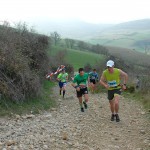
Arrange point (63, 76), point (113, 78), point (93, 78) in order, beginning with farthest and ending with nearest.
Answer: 1. point (93, 78)
2. point (63, 76)
3. point (113, 78)

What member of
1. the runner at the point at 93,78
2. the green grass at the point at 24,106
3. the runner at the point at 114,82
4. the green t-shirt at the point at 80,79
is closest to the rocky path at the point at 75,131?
the green grass at the point at 24,106

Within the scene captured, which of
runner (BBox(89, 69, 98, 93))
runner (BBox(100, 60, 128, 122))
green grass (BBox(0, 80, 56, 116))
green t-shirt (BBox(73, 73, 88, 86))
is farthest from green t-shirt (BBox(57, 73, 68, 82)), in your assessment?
runner (BBox(100, 60, 128, 122))

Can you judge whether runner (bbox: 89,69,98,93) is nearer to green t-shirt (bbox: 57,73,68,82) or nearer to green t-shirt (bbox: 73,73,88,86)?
green t-shirt (bbox: 57,73,68,82)

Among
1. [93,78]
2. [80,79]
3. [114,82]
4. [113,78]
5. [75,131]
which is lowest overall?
[75,131]

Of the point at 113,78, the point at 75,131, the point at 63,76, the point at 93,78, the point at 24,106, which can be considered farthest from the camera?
the point at 93,78

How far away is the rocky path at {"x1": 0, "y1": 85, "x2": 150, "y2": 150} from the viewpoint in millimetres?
7090

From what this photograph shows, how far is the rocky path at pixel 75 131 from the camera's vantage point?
709 centimetres

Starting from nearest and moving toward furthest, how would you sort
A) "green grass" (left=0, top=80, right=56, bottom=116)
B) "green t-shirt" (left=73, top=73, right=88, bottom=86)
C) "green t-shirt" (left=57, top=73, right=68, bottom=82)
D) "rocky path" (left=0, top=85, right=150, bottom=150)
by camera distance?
"rocky path" (left=0, top=85, right=150, bottom=150)
"green grass" (left=0, top=80, right=56, bottom=116)
"green t-shirt" (left=73, top=73, right=88, bottom=86)
"green t-shirt" (left=57, top=73, right=68, bottom=82)

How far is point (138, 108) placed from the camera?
13203 millimetres

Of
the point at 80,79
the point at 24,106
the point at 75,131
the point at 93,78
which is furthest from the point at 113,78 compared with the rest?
the point at 93,78

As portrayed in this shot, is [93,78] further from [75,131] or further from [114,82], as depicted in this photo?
[75,131]

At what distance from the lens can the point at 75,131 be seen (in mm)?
8523

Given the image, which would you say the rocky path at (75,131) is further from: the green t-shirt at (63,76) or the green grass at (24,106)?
the green t-shirt at (63,76)

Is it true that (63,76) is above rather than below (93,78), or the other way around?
above
